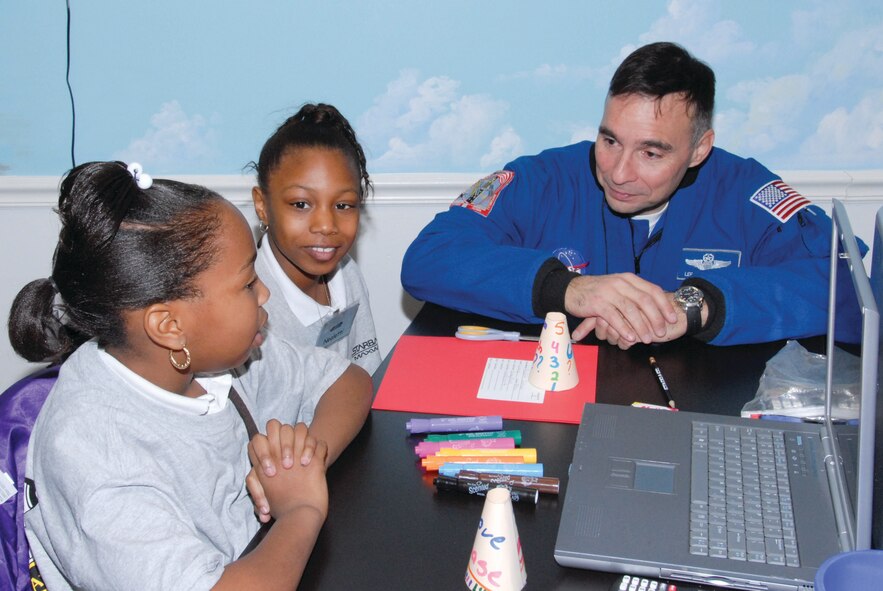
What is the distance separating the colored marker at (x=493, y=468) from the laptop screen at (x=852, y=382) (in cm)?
36

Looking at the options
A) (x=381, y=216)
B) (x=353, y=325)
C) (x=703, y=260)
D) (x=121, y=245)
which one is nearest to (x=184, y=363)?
(x=121, y=245)

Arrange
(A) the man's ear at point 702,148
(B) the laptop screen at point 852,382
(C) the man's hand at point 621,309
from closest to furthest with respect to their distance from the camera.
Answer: (B) the laptop screen at point 852,382
(C) the man's hand at point 621,309
(A) the man's ear at point 702,148

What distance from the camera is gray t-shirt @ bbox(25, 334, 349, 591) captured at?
0.91 metres

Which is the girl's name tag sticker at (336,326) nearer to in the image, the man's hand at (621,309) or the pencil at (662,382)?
the man's hand at (621,309)

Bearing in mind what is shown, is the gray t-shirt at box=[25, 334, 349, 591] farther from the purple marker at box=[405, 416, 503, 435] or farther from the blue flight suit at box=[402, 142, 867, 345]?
the blue flight suit at box=[402, 142, 867, 345]

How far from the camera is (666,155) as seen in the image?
1.69m

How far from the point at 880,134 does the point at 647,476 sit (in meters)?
1.66

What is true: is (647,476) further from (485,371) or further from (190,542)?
(190,542)

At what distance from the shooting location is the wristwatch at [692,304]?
59.2 inches

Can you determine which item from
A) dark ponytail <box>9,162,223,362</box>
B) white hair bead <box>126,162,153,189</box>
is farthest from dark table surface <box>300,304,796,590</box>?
white hair bead <box>126,162,153,189</box>

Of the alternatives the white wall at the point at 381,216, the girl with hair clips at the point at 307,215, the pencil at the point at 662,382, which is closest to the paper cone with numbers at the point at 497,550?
the pencil at the point at 662,382

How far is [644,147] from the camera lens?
1.68 metres

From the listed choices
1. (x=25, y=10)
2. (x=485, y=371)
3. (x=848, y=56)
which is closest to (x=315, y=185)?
(x=485, y=371)

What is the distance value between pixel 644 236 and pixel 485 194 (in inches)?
14.3
